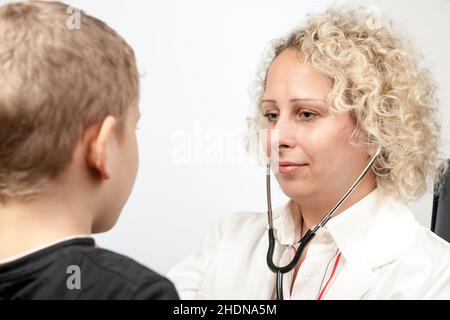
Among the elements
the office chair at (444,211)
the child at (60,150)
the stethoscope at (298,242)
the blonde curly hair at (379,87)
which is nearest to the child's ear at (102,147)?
the child at (60,150)

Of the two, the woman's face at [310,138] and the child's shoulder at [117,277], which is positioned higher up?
the woman's face at [310,138]

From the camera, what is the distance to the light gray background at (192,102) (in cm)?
181

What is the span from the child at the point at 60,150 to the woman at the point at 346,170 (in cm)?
53

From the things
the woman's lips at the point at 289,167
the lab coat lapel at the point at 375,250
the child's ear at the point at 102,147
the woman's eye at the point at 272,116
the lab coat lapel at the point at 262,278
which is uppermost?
the woman's eye at the point at 272,116

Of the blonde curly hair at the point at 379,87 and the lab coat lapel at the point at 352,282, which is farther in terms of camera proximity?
the blonde curly hair at the point at 379,87

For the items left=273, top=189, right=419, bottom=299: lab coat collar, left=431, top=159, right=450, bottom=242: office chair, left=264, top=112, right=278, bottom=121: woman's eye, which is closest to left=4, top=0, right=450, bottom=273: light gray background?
left=431, top=159, right=450, bottom=242: office chair

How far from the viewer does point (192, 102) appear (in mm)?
1837

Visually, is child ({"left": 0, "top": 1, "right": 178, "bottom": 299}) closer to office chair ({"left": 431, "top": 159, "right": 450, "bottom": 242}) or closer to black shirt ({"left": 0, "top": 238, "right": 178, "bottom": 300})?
black shirt ({"left": 0, "top": 238, "right": 178, "bottom": 300})

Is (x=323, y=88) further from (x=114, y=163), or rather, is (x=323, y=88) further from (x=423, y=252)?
(x=114, y=163)

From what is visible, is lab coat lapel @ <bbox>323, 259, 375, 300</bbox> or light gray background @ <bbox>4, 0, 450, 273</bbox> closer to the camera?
lab coat lapel @ <bbox>323, 259, 375, 300</bbox>

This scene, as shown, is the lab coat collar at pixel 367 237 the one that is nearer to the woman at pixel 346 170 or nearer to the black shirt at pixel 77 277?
the woman at pixel 346 170

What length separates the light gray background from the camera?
1810 millimetres
